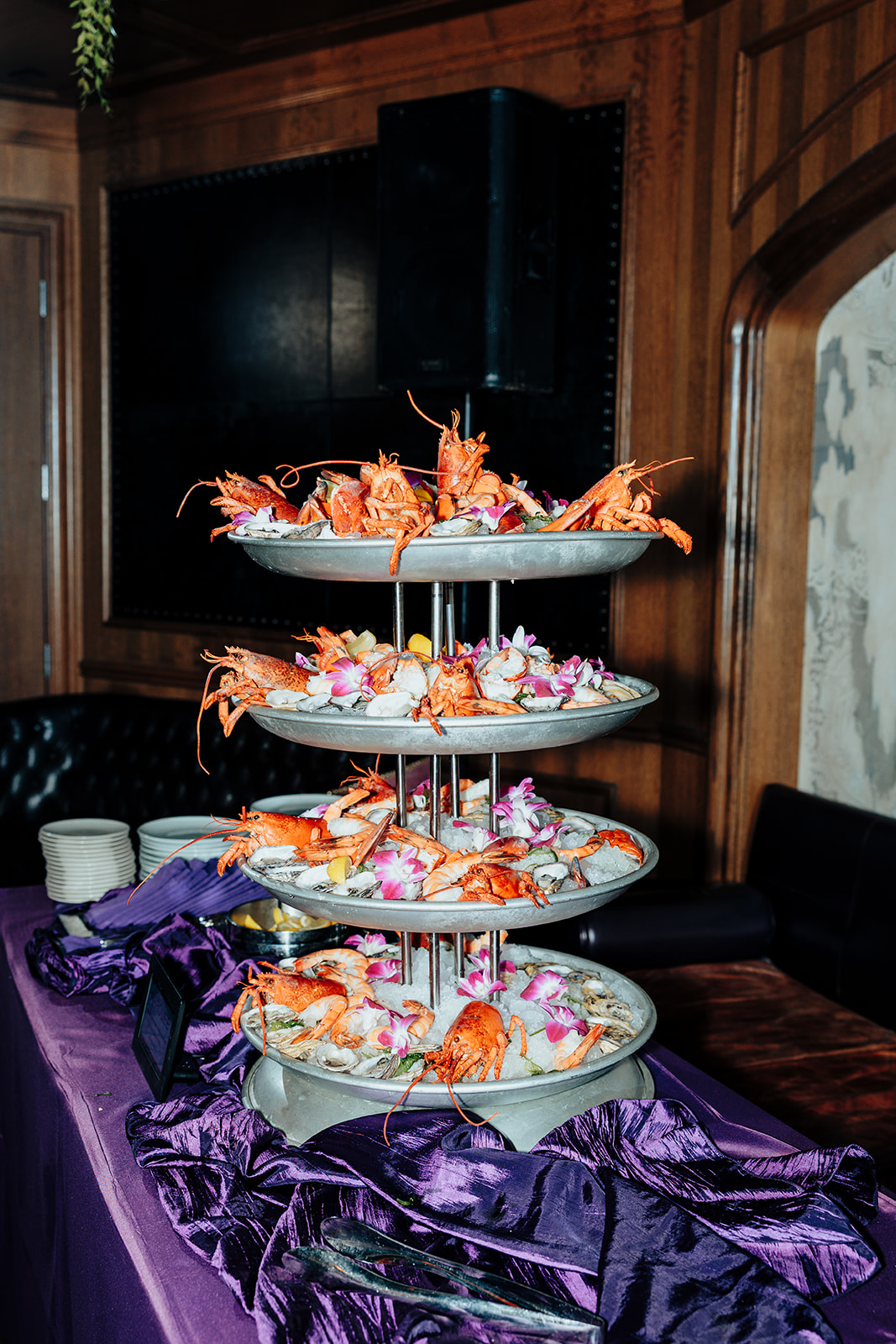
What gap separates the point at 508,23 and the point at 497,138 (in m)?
0.74

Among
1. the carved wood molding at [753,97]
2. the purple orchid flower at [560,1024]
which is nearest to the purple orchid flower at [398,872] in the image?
the purple orchid flower at [560,1024]

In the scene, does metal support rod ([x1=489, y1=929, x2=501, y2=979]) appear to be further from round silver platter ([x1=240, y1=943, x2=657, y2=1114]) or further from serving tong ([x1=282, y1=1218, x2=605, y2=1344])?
serving tong ([x1=282, y1=1218, x2=605, y2=1344])

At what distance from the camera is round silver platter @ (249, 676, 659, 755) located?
1.20 m

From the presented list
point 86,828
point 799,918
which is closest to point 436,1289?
point 86,828

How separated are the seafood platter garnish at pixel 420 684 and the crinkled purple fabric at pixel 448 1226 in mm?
443

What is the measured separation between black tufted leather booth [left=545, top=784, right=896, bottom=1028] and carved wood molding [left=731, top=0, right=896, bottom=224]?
5.39 ft

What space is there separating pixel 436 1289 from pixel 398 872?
405mm

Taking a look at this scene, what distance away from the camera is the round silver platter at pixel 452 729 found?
1198mm

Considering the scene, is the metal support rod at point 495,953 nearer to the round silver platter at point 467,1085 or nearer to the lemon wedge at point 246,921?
the round silver platter at point 467,1085

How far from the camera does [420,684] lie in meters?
1.26

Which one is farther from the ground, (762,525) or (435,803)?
(762,525)

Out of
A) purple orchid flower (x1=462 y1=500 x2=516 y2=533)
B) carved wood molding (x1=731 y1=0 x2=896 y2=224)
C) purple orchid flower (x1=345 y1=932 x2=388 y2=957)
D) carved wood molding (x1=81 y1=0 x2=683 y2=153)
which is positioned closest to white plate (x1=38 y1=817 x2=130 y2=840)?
purple orchid flower (x1=345 y1=932 x2=388 y2=957)

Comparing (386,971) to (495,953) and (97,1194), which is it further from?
(97,1194)

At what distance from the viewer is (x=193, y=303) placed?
4.72 m
